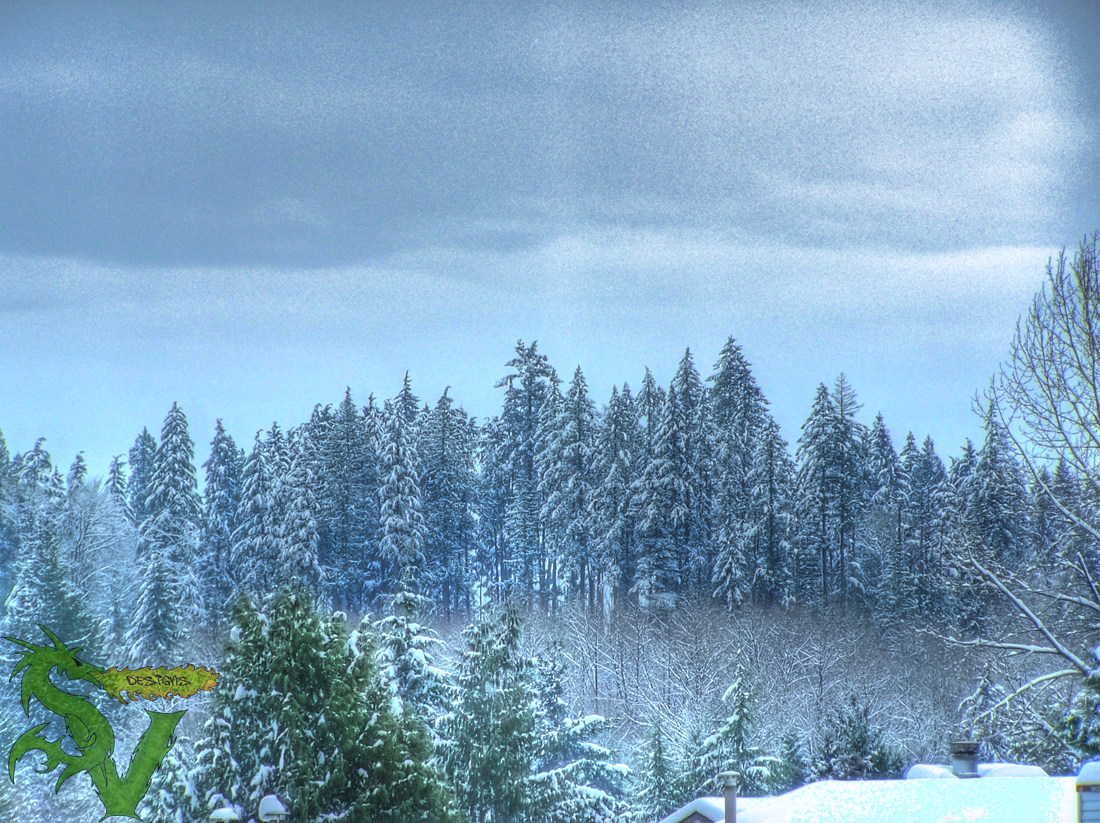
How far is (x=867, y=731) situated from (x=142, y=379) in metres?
14.7

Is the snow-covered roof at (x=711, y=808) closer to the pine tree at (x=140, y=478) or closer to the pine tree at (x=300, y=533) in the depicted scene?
the pine tree at (x=300, y=533)

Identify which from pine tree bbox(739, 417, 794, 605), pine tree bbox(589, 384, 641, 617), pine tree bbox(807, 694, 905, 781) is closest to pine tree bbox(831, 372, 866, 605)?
pine tree bbox(739, 417, 794, 605)

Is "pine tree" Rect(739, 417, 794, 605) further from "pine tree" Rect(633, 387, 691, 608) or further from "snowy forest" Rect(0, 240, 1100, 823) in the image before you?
"pine tree" Rect(633, 387, 691, 608)

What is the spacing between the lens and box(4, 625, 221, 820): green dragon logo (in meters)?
9.85

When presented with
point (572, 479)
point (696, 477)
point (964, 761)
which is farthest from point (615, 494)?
point (964, 761)

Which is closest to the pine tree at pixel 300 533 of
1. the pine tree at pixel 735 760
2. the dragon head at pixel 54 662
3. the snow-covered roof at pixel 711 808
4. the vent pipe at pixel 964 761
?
the pine tree at pixel 735 760

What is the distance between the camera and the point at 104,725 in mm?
10750

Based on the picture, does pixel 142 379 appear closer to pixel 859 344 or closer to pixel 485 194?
pixel 485 194

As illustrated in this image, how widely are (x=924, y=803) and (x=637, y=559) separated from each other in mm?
15096

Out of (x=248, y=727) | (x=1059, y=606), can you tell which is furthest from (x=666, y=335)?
(x=248, y=727)

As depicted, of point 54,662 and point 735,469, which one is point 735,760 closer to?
point 54,662

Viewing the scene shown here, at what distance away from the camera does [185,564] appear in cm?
2105

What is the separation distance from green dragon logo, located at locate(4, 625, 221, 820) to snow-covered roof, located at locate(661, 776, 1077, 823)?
15.3 feet

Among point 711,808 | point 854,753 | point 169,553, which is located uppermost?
point 169,553
